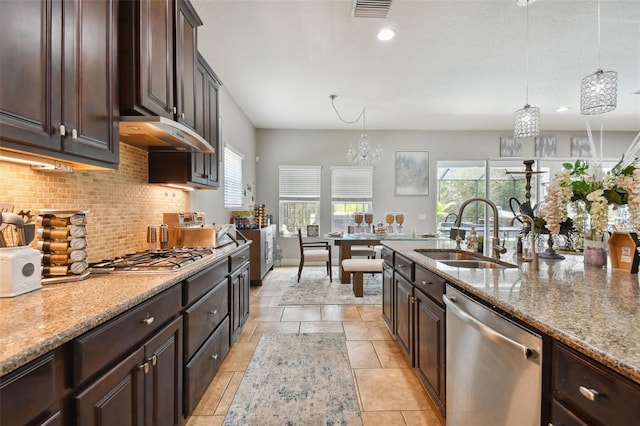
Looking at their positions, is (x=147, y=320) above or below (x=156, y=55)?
below

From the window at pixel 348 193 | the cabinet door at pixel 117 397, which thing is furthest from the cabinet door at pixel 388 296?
the window at pixel 348 193

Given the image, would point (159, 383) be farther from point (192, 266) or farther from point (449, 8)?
point (449, 8)

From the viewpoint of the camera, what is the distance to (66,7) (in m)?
1.15

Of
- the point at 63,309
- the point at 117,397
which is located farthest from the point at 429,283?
the point at 63,309

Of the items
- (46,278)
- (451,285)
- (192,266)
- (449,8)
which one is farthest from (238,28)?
(451,285)

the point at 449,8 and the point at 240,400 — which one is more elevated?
the point at 449,8

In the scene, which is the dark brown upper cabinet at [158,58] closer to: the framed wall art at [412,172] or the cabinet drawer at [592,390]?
the cabinet drawer at [592,390]

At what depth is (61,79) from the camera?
1.13 m

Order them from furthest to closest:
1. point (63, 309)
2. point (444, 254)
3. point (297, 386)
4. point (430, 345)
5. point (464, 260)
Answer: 1. point (444, 254)
2. point (464, 260)
3. point (297, 386)
4. point (430, 345)
5. point (63, 309)

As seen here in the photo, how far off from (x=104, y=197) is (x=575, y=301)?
8.12ft

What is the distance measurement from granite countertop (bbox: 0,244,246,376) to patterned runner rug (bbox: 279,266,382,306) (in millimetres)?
2603

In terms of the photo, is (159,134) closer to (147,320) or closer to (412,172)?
(147,320)

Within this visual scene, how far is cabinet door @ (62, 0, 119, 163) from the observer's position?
3.83 feet

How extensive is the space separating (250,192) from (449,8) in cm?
437
